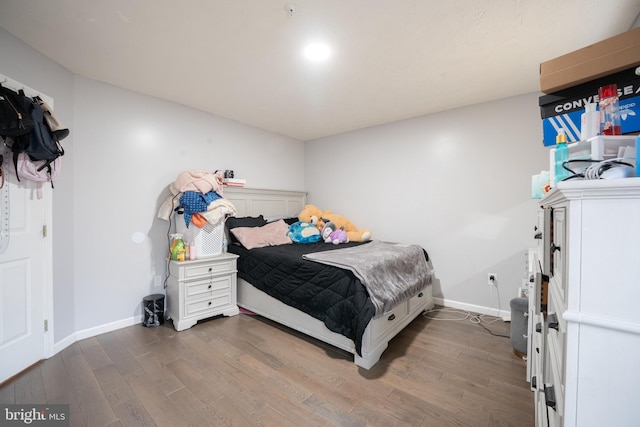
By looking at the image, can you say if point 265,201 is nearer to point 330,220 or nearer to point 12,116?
point 330,220

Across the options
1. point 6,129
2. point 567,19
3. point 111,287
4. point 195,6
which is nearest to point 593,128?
point 567,19

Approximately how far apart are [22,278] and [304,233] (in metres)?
2.56

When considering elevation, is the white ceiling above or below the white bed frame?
above

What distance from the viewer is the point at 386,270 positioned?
2.39 meters

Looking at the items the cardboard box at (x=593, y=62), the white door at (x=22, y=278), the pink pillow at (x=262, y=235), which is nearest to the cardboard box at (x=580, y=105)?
A: the cardboard box at (x=593, y=62)

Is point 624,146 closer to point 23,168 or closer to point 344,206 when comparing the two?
point 23,168

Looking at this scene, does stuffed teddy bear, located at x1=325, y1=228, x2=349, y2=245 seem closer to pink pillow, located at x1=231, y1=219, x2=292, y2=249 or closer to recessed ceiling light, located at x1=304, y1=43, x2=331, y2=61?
pink pillow, located at x1=231, y1=219, x2=292, y2=249

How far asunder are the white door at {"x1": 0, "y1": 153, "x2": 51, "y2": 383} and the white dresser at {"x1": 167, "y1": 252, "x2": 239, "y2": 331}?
953mm

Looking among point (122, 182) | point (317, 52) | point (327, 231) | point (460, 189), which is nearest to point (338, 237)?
point (327, 231)

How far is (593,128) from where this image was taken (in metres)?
Result: 0.88

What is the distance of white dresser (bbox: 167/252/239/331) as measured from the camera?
266 centimetres

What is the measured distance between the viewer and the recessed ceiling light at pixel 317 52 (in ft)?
6.47

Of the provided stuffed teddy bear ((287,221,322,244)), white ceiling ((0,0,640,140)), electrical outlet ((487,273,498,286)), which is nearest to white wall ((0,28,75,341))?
white ceiling ((0,0,640,140))

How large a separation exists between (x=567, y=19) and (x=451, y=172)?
1.70m
